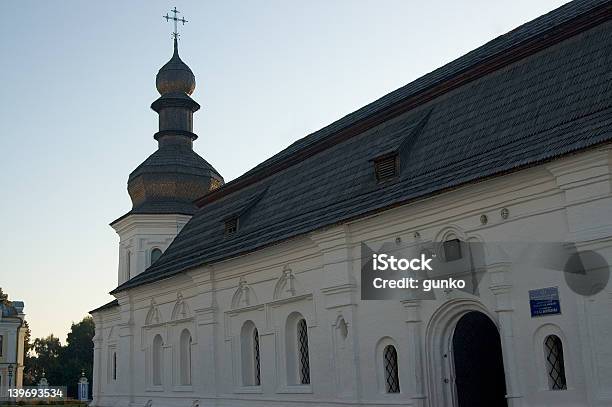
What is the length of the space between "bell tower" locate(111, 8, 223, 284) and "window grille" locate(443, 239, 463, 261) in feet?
55.1

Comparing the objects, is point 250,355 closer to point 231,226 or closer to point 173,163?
point 231,226

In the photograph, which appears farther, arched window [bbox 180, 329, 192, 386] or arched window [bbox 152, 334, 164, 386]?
arched window [bbox 152, 334, 164, 386]

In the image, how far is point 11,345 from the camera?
51.1 m

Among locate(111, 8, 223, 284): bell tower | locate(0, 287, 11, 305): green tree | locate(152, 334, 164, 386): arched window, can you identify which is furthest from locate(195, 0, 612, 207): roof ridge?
Result: locate(0, 287, 11, 305): green tree

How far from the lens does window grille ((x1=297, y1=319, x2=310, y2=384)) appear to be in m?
16.1

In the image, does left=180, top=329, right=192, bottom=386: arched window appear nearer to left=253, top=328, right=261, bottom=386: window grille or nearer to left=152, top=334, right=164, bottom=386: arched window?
left=152, top=334, right=164, bottom=386: arched window

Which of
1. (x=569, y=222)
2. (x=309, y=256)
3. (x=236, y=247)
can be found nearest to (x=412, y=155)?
(x=309, y=256)

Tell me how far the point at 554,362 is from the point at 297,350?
6871 mm

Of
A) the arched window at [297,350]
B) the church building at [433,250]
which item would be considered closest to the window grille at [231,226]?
the church building at [433,250]

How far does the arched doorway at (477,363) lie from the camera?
12570mm

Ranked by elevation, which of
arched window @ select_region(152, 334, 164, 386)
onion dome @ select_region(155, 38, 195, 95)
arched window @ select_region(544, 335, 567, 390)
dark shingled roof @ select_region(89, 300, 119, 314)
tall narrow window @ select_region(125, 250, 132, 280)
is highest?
onion dome @ select_region(155, 38, 195, 95)

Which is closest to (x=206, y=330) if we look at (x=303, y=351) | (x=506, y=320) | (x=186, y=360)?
(x=186, y=360)

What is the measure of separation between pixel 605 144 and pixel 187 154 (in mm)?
21889

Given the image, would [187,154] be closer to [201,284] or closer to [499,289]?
[201,284]
